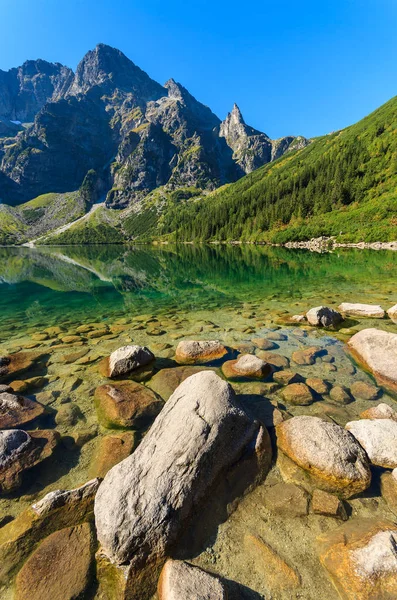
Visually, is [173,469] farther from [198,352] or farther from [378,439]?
[198,352]

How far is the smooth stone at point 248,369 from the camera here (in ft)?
32.3

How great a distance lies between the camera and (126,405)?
803cm

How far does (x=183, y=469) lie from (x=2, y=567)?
10.2 feet

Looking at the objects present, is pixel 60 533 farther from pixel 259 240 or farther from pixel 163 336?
pixel 259 240

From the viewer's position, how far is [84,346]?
1359 cm

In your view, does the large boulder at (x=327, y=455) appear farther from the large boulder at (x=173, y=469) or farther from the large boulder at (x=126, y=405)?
the large boulder at (x=126, y=405)

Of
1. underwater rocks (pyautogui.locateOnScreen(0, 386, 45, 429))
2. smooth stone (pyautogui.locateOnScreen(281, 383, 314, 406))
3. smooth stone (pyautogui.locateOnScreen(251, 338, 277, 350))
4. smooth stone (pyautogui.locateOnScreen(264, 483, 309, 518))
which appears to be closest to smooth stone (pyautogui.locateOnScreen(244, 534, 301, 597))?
smooth stone (pyautogui.locateOnScreen(264, 483, 309, 518))

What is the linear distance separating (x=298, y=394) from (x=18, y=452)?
7.89 meters

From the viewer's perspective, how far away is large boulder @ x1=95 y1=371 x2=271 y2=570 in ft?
13.7

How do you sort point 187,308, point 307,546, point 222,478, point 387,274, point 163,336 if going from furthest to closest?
point 387,274
point 187,308
point 163,336
point 222,478
point 307,546

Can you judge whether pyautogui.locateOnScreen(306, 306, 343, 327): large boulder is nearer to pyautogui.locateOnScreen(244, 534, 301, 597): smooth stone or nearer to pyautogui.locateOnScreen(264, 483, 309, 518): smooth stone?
pyautogui.locateOnScreen(264, 483, 309, 518): smooth stone

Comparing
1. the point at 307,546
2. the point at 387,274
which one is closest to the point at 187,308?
the point at 307,546

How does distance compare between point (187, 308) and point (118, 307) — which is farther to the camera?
point (118, 307)

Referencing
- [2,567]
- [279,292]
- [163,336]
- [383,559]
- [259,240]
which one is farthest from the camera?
[259,240]
